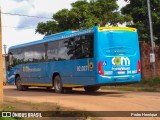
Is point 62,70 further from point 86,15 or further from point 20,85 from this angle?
point 86,15

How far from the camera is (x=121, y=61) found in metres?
18.7

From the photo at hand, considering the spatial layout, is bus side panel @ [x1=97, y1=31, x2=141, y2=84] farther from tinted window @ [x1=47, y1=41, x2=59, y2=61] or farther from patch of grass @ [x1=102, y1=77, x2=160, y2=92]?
patch of grass @ [x1=102, y1=77, x2=160, y2=92]

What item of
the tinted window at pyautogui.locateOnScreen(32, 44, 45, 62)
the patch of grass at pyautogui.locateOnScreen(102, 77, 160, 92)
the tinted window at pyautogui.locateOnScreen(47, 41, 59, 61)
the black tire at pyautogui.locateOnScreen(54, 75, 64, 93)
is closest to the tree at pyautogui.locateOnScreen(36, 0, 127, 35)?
the patch of grass at pyautogui.locateOnScreen(102, 77, 160, 92)

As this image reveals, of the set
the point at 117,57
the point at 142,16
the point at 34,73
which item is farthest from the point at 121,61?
the point at 142,16

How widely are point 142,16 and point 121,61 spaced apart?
52.5ft

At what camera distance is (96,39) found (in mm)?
18203

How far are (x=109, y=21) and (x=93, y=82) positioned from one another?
Result: 17720mm

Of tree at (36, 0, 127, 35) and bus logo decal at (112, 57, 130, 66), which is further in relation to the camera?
tree at (36, 0, 127, 35)

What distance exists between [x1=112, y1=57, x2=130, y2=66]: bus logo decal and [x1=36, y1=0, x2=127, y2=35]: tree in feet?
50.3

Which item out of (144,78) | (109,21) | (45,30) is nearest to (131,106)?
(144,78)

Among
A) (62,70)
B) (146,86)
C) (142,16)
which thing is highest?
(142,16)

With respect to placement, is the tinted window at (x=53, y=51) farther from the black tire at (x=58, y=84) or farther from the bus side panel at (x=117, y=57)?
the bus side panel at (x=117, y=57)

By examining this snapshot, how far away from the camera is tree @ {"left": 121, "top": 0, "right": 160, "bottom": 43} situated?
3288 centimetres

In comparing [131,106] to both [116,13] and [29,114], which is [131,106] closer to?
[29,114]
